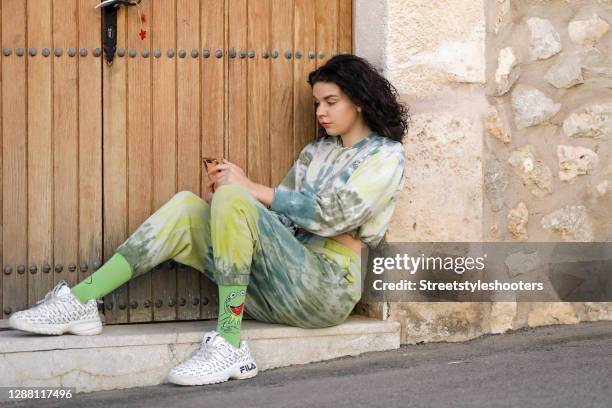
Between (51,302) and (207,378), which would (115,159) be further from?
(207,378)

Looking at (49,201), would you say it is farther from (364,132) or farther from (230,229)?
(364,132)

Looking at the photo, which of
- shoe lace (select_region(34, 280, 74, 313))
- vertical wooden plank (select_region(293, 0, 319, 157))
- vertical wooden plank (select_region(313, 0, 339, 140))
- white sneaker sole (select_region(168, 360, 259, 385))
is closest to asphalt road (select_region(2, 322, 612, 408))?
white sneaker sole (select_region(168, 360, 259, 385))

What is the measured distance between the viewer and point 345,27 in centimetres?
411

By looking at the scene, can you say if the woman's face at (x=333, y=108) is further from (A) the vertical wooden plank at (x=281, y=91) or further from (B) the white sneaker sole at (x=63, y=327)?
(B) the white sneaker sole at (x=63, y=327)

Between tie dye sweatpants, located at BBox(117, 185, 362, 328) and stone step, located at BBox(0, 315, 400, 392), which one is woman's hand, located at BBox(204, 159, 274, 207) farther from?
stone step, located at BBox(0, 315, 400, 392)

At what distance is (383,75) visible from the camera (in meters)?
3.90

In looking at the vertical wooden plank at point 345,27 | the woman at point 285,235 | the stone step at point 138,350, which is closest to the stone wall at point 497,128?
the vertical wooden plank at point 345,27

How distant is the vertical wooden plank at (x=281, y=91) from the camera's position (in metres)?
4.04

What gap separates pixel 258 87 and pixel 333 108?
0.37 m

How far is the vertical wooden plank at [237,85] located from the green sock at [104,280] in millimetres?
675

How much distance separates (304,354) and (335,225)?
0.52 meters

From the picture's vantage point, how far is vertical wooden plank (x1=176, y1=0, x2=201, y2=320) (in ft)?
12.9

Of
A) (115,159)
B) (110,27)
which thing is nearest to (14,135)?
(115,159)

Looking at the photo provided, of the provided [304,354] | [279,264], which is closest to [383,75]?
[279,264]
